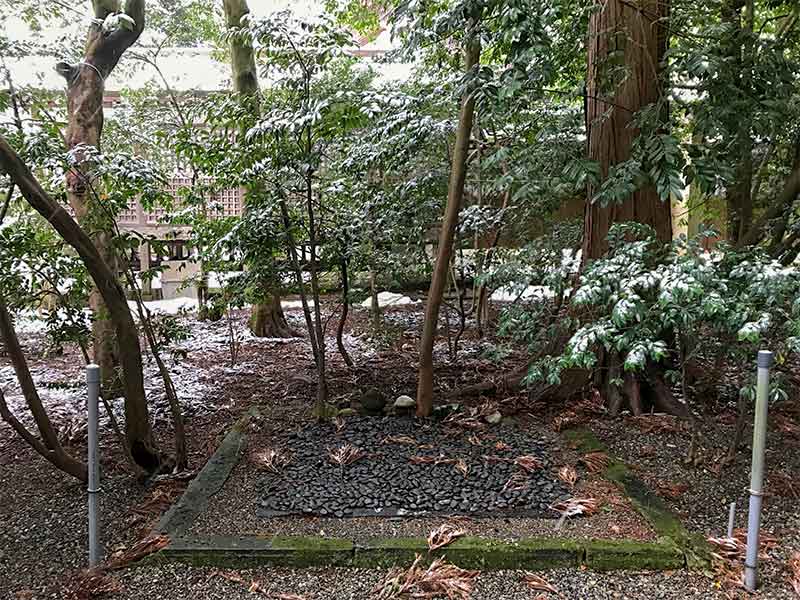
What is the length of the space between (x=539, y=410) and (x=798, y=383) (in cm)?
163

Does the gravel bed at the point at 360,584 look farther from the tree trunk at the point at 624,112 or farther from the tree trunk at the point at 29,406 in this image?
the tree trunk at the point at 624,112

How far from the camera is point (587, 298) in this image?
2.18 m

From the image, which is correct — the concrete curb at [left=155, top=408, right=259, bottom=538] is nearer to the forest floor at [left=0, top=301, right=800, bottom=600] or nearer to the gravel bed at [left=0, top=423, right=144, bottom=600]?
the forest floor at [left=0, top=301, right=800, bottom=600]

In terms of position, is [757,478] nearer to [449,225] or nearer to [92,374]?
[449,225]

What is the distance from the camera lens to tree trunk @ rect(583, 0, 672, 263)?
3061 mm

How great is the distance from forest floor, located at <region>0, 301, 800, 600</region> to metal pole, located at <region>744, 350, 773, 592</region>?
0.07 meters

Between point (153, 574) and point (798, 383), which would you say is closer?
point (153, 574)

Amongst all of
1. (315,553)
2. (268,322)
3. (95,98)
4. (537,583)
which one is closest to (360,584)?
(315,553)

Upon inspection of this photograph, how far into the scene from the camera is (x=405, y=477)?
261 centimetres

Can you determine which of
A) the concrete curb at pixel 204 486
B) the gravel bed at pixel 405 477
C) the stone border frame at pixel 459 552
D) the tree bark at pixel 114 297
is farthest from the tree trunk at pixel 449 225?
the tree bark at pixel 114 297

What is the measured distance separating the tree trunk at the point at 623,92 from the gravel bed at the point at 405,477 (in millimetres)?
1293

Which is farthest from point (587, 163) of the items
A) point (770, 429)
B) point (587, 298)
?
point (770, 429)

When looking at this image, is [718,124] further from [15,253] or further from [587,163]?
[15,253]

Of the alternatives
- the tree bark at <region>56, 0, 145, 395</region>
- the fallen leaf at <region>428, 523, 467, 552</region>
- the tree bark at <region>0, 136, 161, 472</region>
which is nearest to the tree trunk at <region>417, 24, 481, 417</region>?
the fallen leaf at <region>428, 523, 467, 552</region>
